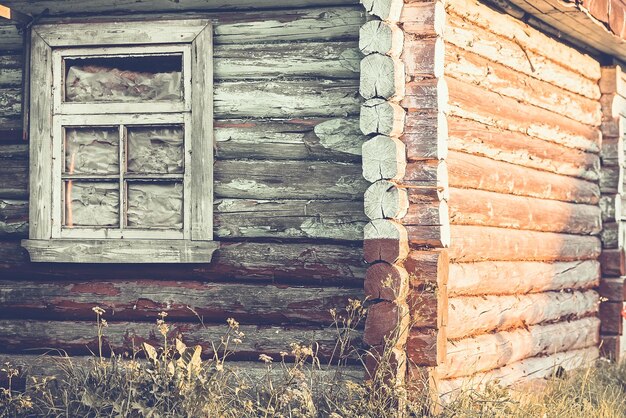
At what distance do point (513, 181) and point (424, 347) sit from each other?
1.99 m

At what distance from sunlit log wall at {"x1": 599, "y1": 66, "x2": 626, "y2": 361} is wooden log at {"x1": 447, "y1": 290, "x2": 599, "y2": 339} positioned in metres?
0.18

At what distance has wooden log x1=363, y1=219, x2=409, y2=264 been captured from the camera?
587 cm

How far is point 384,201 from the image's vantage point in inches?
233

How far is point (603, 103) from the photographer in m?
8.90

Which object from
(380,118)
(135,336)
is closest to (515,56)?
(380,118)

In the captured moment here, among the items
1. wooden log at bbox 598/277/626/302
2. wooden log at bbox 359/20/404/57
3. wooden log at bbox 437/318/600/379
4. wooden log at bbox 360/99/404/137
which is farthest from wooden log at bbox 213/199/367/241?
wooden log at bbox 598/277/626/302

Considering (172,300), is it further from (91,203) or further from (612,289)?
(612,289)

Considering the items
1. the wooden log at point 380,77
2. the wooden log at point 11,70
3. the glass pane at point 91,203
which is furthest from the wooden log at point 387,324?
the wooden log at point 11,70

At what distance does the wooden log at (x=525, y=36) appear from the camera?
687 centimetres

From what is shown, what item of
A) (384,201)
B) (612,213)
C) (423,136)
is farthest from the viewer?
(612,213)

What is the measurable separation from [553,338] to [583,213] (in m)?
1.21

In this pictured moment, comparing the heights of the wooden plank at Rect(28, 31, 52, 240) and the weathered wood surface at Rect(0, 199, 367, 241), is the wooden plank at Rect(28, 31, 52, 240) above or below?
above

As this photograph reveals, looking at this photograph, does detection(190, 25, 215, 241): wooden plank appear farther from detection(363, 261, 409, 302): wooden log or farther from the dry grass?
detection(363, 261, 409, 302): wooden log

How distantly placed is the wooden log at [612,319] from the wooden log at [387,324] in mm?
3609
